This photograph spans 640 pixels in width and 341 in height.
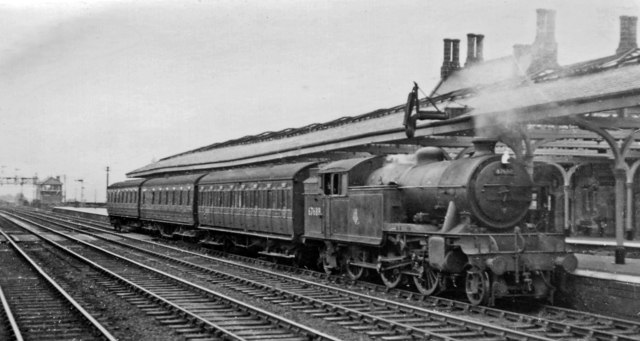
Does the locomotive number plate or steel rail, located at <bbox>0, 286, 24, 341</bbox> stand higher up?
the locomotive number plate

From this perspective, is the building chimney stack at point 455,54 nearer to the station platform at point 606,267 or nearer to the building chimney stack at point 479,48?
the building chimney stack at point 479,48

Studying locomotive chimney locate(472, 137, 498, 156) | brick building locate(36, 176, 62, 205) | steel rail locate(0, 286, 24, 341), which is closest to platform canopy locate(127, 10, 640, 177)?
locomotive chimney locate(472, 137, 498, 156)

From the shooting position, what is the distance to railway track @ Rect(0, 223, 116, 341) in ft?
30.3

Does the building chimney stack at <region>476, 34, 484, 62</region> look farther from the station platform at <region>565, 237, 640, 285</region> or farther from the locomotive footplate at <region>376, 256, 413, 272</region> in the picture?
the locomotive footplate at <region>376, 256, 413, 272</region>

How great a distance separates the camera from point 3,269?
667 inches

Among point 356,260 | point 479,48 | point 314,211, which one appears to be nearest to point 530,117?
point 356,260

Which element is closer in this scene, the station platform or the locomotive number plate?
the station platform

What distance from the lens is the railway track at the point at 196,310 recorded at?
30.2 feet

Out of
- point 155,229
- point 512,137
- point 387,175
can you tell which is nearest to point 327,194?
point 387,175

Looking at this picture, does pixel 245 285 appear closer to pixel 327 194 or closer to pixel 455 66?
pixel 327 194

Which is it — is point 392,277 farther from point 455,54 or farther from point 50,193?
point 50,193

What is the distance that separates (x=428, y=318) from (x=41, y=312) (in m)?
5.87

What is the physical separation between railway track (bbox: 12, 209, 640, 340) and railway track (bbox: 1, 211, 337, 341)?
854mm

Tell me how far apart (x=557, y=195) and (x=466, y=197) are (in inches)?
73.3
